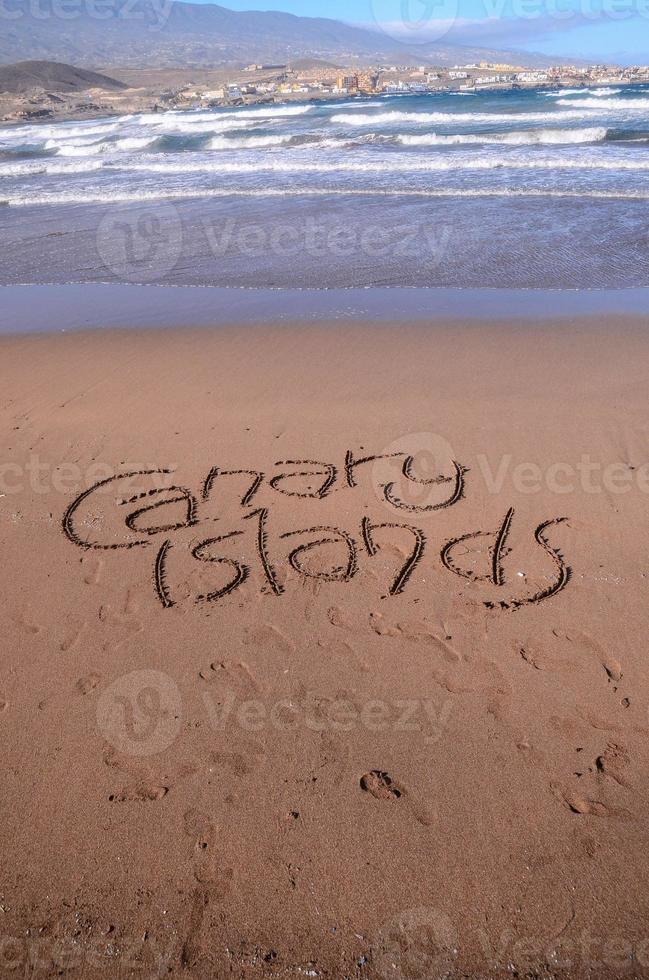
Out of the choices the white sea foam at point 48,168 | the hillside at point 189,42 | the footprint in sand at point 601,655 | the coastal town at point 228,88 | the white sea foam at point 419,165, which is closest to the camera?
the footprint in sand at point 601,655

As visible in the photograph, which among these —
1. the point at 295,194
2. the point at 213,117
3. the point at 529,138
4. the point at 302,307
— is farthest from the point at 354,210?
the point at 213,117

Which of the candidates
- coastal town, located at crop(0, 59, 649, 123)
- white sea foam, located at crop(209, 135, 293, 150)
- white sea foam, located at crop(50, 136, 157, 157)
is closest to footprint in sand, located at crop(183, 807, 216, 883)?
white sea foam, located at crop(209, 135, 293, 150)

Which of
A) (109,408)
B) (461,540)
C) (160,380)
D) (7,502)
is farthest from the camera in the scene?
(160,380)

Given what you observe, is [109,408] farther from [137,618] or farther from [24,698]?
[24,698]

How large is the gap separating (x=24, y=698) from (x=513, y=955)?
2.34m

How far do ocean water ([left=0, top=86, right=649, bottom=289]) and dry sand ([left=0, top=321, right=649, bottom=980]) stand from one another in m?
4.44

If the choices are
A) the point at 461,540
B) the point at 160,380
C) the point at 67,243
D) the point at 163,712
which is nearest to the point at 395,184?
the point at 67,243

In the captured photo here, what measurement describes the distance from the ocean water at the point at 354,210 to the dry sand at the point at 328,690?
4435 millimetres

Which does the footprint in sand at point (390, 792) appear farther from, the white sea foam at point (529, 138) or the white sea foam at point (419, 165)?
the white sea foam at point (529, 138)

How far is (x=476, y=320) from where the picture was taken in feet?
23.3

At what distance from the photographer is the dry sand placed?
2146mm

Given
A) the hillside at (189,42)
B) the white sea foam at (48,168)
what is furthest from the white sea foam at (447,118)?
the hillside at (189,42)

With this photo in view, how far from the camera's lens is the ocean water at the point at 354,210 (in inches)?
360

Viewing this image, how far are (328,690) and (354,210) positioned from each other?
464 inches
